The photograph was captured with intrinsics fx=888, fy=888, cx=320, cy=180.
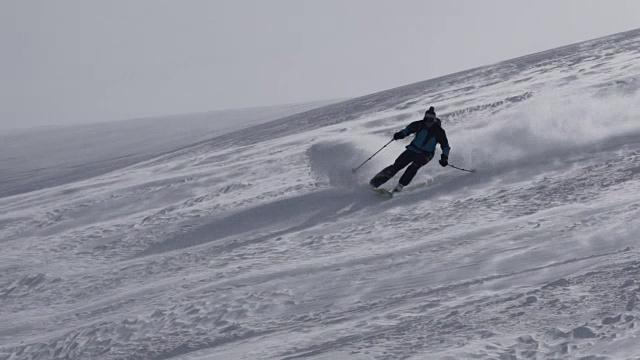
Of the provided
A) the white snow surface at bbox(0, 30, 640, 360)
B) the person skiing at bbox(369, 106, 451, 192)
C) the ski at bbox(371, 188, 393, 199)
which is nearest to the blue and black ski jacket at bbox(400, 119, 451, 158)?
the person skiing at bbox(369, 106, 451, 192)

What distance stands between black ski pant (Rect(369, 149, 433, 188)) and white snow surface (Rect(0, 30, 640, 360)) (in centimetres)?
29

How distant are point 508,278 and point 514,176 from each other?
4.38 metres

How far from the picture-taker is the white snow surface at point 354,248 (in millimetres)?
7055

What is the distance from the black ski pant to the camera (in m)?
12.2

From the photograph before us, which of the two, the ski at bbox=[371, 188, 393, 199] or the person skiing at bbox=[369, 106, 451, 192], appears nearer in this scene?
the ski at bbox=[371, 188, 393, 199]

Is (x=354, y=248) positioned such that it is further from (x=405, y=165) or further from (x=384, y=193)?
(x=405, y=165)

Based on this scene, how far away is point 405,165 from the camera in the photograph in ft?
41.1

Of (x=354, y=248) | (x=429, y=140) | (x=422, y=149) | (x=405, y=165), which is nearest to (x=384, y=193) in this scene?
(x=405, y=165)

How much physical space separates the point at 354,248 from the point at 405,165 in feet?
10.3

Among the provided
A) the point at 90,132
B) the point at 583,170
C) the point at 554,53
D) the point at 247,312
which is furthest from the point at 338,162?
the point at 90,132

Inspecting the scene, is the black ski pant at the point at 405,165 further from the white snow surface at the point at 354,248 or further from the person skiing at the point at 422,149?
the white snow surface at the point at 354,248

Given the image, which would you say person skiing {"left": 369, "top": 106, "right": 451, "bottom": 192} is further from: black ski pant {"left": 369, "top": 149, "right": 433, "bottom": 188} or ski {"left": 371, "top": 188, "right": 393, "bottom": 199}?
ski {"left": 371, "top": 188, "right": 393, "bottom": 199}

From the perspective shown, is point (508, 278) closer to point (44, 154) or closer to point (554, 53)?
point (554, 53)

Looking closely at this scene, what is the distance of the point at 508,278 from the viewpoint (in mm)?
7789
